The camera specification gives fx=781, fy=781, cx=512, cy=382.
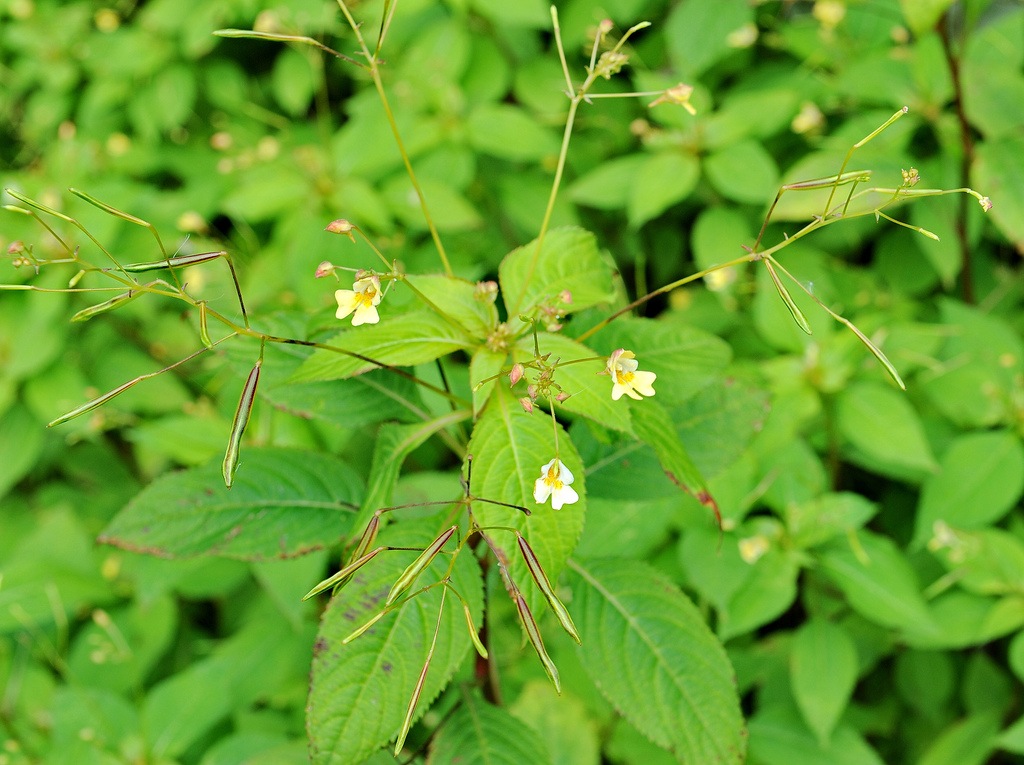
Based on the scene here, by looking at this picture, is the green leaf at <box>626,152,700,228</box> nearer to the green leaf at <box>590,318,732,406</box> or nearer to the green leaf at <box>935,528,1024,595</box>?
the green leaf at <box>590,318,732,406</box>

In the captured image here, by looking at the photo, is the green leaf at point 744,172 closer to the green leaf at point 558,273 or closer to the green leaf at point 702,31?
the green leaf at point 702,31

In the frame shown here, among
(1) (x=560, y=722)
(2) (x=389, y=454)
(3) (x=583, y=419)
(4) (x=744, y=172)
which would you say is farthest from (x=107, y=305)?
(4) (x=744, y=172)

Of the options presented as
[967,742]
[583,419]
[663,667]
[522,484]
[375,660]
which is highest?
[522,484]

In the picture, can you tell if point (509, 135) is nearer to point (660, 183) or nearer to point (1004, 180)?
point (660, 183)

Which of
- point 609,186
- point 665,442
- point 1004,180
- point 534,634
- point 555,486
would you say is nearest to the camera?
point 534,634

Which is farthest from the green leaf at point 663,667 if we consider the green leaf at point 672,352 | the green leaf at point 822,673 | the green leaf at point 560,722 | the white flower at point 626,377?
the green leaf at point 822,673

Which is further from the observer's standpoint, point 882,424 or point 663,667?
point 882,424

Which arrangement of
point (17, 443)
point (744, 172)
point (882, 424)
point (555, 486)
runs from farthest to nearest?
point (17, 443) → point (744, 172) → point (882, 424) → point (555, 486)

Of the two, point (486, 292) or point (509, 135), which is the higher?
point (486, 292)
